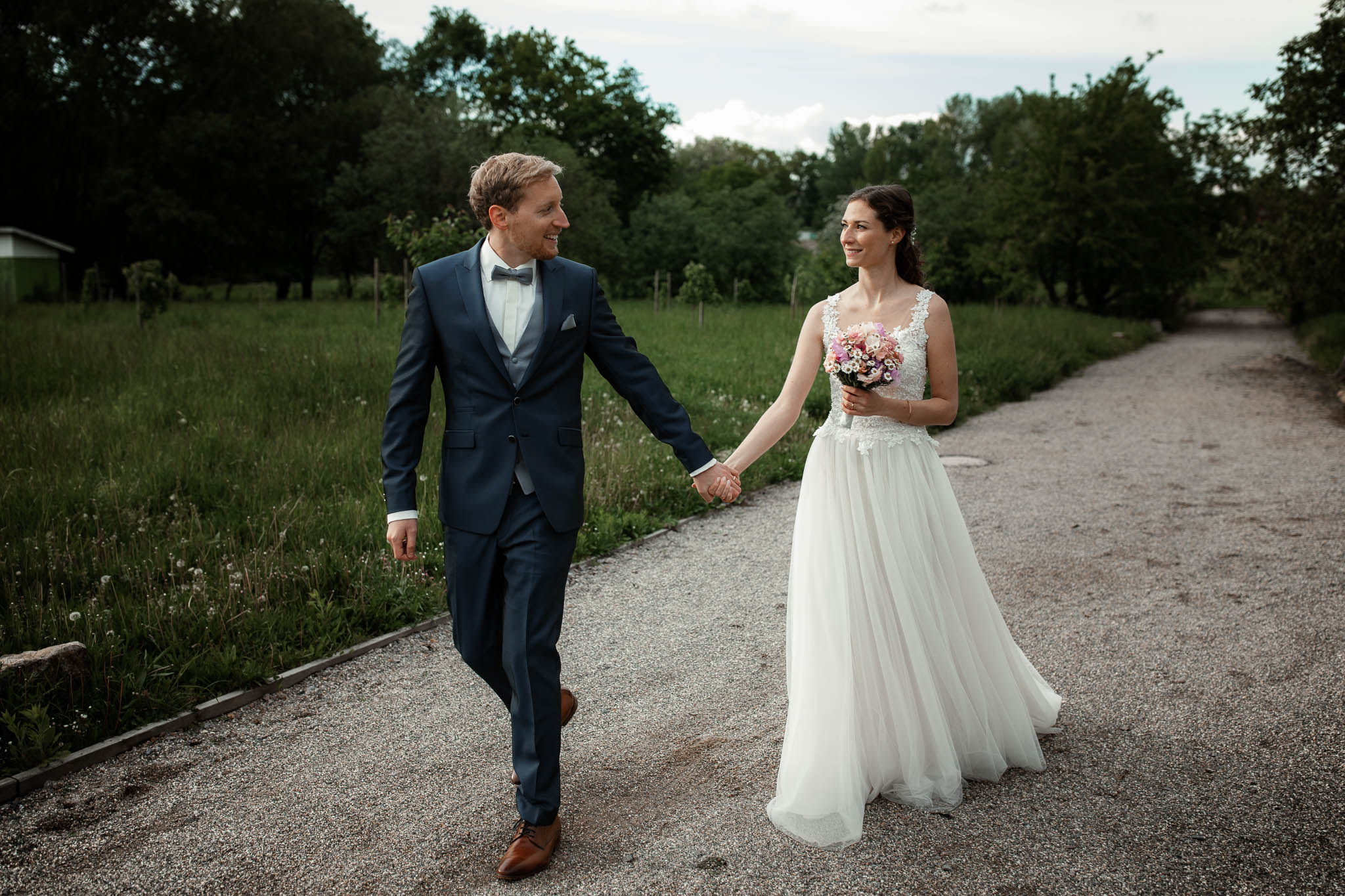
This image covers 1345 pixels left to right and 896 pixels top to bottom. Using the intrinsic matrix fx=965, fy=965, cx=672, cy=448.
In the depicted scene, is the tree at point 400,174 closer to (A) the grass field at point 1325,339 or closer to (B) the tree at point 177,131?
(B) the tree at point 177,131

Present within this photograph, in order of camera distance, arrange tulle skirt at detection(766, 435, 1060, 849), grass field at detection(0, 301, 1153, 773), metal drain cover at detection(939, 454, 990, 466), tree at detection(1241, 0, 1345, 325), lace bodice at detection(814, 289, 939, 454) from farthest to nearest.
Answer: tree at detection(1241, 0, 1345, 325)
metal drain cover at detection(939, 454, 990, 466)
grass field at detection(0, 301, 1153, 773)
lace bodice at detection(814, 289, 939, 454)
tulle skirt at detection(766, 435, 1060, 849)

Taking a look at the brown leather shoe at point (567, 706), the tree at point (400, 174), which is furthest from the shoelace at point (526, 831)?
the tree at point (400, 174)

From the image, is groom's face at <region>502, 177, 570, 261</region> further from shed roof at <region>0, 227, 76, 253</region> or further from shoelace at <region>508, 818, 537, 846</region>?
shed roof at <region>0, 227, 76, 253</region>

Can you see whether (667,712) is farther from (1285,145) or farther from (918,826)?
(1285,145)

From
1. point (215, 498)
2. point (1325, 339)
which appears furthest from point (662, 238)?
point (215, 498)

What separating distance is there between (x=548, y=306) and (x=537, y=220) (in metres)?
0.30

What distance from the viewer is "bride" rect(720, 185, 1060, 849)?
3650 mm

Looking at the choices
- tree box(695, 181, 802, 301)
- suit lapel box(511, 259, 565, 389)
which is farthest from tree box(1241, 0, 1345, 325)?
tree box(695, 181, 802, 301)

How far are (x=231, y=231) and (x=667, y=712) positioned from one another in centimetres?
4064

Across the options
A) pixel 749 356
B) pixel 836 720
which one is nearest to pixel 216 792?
pixel 836 720

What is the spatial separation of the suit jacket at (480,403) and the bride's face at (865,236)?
1.10 m

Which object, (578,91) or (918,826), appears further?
(578,91)

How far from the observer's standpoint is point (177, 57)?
40938 millimetres

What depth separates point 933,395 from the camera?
378 cm
